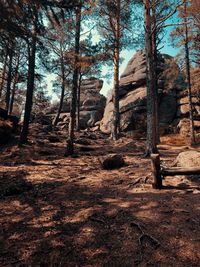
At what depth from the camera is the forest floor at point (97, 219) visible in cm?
384

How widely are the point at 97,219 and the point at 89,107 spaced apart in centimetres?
3199

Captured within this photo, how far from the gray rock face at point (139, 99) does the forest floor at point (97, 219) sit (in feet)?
57.7

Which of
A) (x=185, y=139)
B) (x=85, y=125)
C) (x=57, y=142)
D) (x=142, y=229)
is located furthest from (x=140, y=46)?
(x=85, y=125)

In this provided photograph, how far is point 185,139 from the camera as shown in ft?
71.6

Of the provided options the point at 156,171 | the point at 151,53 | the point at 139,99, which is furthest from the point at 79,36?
the point at 139,99

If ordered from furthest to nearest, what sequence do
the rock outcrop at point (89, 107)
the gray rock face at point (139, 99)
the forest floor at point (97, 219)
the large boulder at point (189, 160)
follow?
the rock outcrop at point (89, 107)
the gray rock face at point (139, 99)
the large boulder at point (189, 160)
the forest floor at point (97, 219)

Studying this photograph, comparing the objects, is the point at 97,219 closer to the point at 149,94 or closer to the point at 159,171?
the point at 159,171

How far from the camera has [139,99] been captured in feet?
88.9

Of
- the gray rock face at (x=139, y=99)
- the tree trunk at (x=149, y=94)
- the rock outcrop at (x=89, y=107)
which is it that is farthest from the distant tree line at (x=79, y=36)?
the rock outcrop at (x=89, y=107)

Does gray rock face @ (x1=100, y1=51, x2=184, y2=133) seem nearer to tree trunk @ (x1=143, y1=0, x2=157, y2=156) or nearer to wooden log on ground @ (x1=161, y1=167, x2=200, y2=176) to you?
tree trunk @ (x1=143, y1=0, x2=157, y2=156)

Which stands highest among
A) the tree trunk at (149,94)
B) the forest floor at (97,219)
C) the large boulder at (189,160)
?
the tree trunk at (149,94)

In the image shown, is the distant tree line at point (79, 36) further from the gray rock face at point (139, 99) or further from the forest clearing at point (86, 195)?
the gray rock face at point (139, 99)

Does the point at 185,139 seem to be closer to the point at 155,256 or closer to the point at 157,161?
the point at 157,161

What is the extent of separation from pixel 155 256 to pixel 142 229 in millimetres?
780
